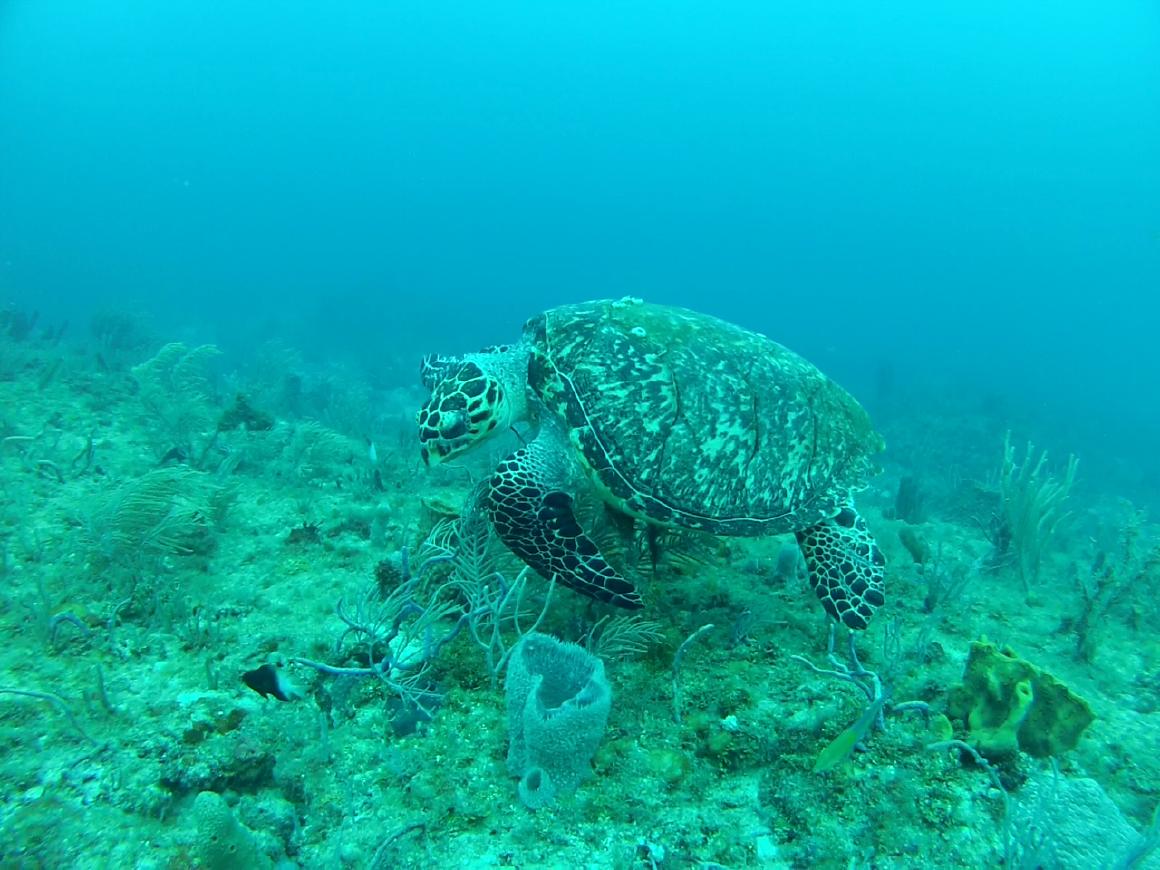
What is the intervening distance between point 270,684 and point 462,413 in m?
2.18

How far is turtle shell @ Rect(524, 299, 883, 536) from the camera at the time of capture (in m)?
3.71

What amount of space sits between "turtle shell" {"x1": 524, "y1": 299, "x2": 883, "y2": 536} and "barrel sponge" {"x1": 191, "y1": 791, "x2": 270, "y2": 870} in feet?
8.20

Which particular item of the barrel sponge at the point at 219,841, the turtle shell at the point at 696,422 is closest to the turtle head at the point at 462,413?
the turtle shell at the point at 696,422

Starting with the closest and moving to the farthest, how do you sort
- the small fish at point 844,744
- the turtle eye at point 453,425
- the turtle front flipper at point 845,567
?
the small fish at point 844,744 < the turtle front flipper at point 845,567 < the turtle eye at point 453,425

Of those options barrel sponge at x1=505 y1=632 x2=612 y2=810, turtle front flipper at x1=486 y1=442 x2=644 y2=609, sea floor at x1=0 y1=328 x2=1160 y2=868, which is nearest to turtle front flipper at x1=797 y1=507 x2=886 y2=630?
sea floor at x1=0 y1=328 x2=1160 y2=868

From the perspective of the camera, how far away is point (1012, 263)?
367ft

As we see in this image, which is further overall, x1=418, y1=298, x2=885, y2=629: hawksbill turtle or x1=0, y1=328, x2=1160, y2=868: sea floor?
x1=418, y1=298, x2=885, y2=629: hawksbill turtle

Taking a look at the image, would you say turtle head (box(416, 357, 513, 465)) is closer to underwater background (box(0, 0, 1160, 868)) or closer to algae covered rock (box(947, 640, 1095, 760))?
underwater background (box(0, 0, 1160, 868))

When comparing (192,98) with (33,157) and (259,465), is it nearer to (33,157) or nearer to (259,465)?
(33,157)

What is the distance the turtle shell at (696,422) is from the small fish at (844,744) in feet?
4.23

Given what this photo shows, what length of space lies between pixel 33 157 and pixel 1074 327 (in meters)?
201

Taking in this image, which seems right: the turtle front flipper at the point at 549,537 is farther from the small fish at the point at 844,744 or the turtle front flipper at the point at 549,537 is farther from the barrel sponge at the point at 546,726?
the small fish at the point at 844,744

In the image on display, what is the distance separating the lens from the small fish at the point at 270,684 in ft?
9.14

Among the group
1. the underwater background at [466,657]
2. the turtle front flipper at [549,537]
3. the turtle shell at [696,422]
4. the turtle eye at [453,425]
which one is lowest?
the underwater background at [466,657]
